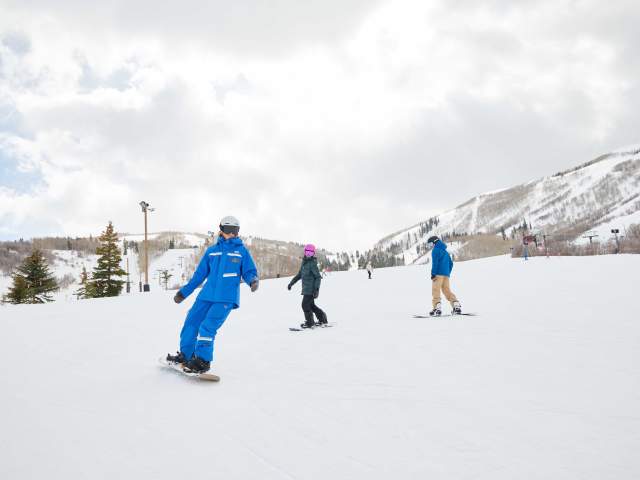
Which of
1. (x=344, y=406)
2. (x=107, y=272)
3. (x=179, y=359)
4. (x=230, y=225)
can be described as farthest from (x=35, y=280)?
(x=344, y=406)

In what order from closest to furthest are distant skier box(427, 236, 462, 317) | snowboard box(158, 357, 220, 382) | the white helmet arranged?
snowboard box(158, 357, 220, 382)
the white helmet
distant skier box(427, 236, 462, 317)

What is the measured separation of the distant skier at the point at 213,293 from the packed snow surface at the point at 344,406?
12.9 inches

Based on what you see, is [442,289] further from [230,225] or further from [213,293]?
[213,293]

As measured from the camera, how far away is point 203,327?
15.0 ft

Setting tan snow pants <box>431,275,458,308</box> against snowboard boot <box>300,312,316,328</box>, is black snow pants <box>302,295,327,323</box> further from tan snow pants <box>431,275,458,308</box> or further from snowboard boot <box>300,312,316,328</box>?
tan snow pants <box>431,275,458,308</box>

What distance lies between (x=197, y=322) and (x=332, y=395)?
199cm

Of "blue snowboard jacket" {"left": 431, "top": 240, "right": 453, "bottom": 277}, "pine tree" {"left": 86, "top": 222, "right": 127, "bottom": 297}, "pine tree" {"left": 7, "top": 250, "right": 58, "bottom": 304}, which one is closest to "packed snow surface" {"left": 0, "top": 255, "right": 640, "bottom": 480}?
"blue snowboard jacket" {"left": 431, "top": 240, "right": 453, "bottom": 277}

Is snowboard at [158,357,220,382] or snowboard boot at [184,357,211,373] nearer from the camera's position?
snowboard at [158,357,220,382]

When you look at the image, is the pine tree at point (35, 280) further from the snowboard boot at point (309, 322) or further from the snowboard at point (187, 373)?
the snowboard at point (187, 373)

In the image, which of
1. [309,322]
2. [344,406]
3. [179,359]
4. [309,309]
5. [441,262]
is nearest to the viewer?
[344,406]

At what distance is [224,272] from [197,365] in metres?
1.10

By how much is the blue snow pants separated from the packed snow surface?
36 centimetres

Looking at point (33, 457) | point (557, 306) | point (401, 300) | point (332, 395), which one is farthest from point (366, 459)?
point (401, 300)

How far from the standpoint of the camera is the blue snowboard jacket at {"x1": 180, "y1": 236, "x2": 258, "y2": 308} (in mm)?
4703
